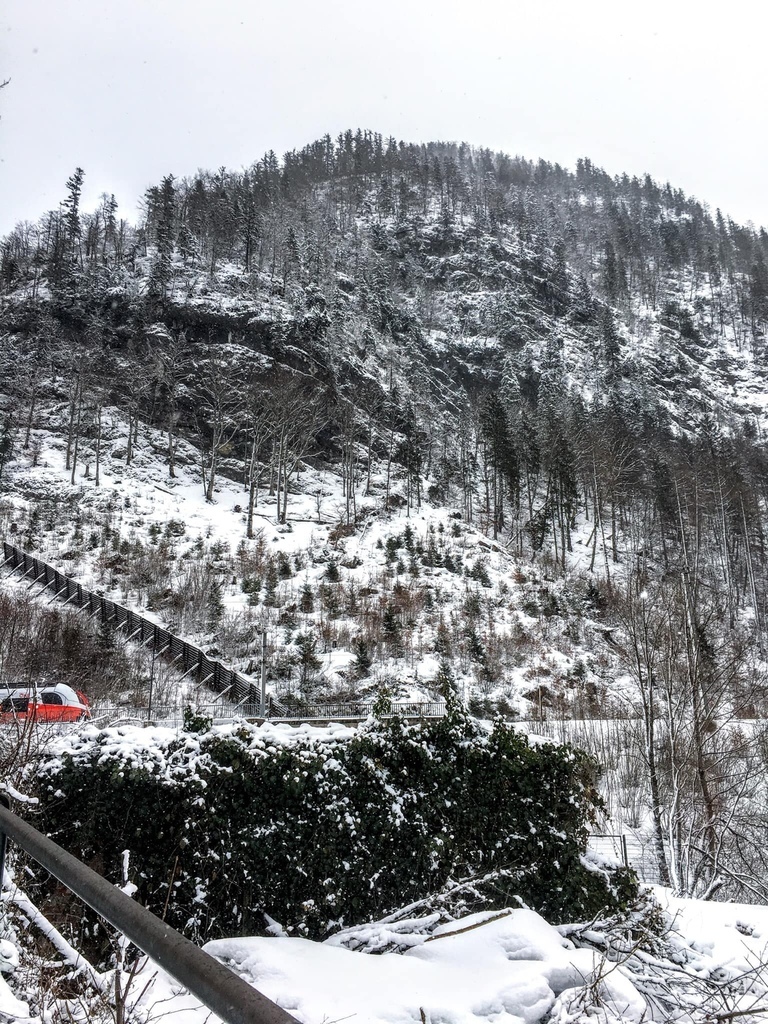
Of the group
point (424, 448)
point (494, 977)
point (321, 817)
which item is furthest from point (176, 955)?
point (424, 448)

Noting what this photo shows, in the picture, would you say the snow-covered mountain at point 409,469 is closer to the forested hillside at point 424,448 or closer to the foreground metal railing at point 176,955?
the forested hillside at point 424,448

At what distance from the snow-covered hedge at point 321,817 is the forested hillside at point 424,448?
2382 mm

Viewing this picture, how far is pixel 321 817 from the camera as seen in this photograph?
9.64 m

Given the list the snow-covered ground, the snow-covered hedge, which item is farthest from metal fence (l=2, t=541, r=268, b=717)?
the snow-covered ground

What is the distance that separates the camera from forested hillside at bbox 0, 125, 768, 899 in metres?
Result: 22.1

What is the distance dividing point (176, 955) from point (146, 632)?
78.7 feet

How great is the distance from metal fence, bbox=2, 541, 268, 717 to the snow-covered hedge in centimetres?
982

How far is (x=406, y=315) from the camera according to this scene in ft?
228

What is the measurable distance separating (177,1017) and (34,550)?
29152 millimetres

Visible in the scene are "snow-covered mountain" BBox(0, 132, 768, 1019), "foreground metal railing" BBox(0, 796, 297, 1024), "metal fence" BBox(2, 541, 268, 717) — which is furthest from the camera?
"metal fence" BBox(2, 541, 268, 717)

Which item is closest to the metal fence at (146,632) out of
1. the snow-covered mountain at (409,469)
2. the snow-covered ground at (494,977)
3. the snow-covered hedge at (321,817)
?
the snow-covered mountain at (409,469)

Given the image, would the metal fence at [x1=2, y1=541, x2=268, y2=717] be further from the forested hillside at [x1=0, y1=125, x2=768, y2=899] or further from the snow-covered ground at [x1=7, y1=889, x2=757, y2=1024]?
the snow-covered ground at [x1=7, y1=889, x2=757, y2=1024]

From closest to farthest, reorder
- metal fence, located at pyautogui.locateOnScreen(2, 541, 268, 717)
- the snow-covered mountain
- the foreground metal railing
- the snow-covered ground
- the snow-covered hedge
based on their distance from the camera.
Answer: the foreground metal railing, the snow-covered ground, the snow-covered hedge, the snow-covered mountain, metal fence, located at pyautogui.locateOnScreen(2, 541, 268, 717)

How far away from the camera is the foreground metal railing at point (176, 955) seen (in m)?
0.85
